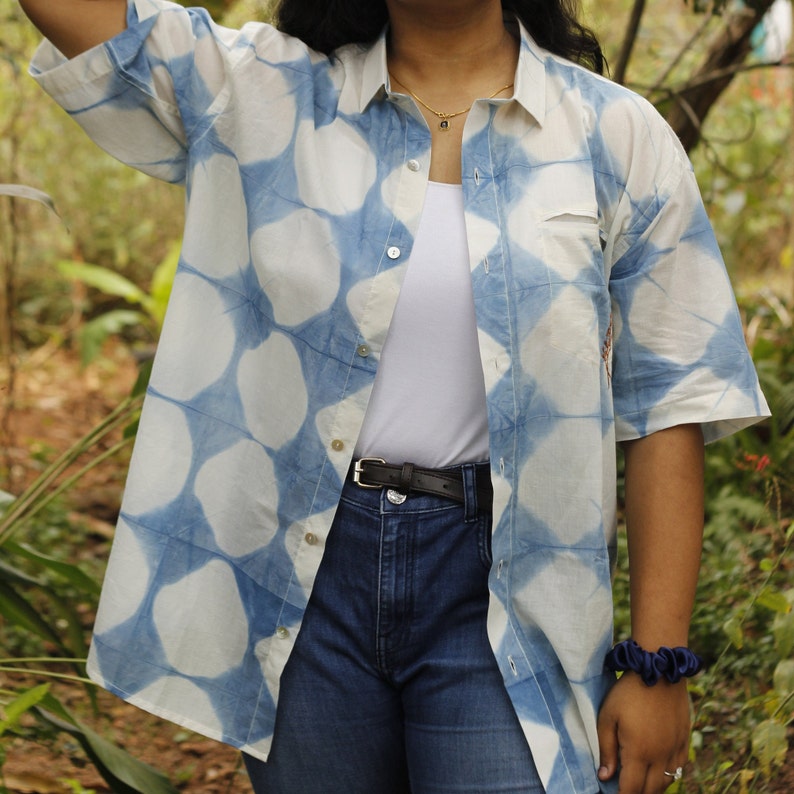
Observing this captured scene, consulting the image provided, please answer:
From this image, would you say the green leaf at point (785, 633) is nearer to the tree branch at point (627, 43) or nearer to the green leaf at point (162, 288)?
the tree branch at point (627, 43)

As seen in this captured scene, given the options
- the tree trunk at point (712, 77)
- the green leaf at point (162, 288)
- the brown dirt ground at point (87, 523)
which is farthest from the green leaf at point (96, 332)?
the tree trunk at point (712, 77)

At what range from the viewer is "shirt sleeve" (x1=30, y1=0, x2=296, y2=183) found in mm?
1354

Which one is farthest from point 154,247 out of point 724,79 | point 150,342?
point 724,79

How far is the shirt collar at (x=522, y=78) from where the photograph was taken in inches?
54.2

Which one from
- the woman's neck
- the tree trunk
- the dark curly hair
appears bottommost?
the woman's neck

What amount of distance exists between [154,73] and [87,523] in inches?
109

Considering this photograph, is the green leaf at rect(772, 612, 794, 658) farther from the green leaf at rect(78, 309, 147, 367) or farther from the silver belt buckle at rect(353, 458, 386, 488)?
the green leaf at rect(78, 309, 147, 367)

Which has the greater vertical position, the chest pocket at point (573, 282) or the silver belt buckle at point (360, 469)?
the chest pocket at point (573, 282)

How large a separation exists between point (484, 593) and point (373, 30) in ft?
2.54

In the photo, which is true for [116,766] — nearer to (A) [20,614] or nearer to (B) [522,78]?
(A) [20,614]

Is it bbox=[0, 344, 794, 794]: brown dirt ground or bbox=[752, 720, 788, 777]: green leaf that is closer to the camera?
bbox=[752, 720, 788, 777]: green leaf

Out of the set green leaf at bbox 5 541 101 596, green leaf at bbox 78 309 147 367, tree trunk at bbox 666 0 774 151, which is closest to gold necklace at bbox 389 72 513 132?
green leaf at bbox 5 541 101 596

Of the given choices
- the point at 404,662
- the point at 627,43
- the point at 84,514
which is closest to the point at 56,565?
the point at 404,662

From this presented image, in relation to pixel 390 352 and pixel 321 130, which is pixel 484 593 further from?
pixel 321 130
